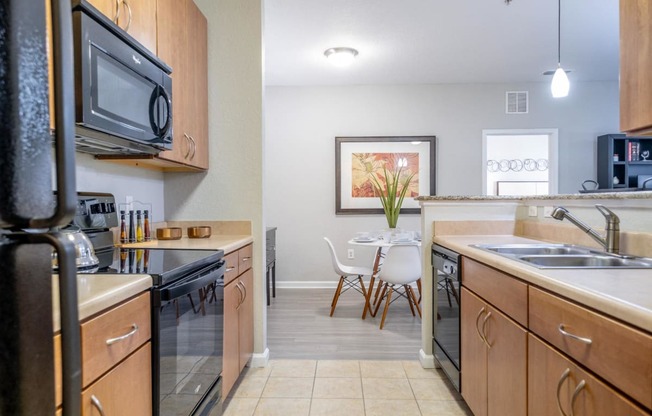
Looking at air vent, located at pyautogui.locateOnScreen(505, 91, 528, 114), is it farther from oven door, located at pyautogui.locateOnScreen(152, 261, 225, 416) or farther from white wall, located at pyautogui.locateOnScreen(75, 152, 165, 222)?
oven door, located at pyautogui.locateOnScreen(152, 261, 225, 416)

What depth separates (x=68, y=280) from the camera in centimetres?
42

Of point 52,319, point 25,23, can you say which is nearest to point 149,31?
point 25,23

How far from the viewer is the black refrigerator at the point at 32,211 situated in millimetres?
347

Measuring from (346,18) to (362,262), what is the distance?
2896 mm

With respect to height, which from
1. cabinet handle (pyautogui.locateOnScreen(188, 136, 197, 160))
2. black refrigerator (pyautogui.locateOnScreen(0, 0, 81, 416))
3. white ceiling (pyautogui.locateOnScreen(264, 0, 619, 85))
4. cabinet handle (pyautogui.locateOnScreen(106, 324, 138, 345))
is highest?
white ceiling (pyautogui.locateOnScreen(264, 0, 619, 85))

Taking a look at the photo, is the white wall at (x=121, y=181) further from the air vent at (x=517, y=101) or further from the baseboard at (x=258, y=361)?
the air vent at (x=517, y=101)

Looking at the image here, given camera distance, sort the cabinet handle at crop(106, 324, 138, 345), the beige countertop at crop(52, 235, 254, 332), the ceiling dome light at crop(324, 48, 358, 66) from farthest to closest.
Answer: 1. the ceiling dome light at crop(324, 48, 358, 66)
2. the cabinet handle at crop(106, 324, 138, 345)
3. the beige countertop at crop(52, 235, 254, 332)

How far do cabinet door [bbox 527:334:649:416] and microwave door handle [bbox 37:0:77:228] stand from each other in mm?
1062

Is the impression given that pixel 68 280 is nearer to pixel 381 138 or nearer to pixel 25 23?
pixel 25 23

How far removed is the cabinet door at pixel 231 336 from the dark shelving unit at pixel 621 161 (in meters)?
4.67

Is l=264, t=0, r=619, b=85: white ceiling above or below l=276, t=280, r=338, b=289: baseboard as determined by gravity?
above

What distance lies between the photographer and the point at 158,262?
147cm

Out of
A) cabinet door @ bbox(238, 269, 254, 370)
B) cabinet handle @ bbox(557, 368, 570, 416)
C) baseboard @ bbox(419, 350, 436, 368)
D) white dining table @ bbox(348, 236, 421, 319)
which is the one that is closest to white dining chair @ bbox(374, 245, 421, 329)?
white dining table @ bbox(348, 236, 421, 319)

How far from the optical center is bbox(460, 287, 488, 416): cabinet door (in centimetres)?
163
